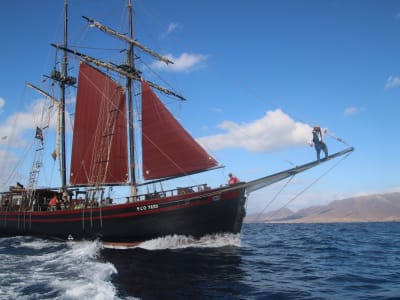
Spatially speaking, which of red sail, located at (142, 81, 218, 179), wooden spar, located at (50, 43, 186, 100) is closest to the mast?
wooden spar, located at (50, 43, 186, 100)

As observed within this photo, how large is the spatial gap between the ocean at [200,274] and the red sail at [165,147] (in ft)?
19.7

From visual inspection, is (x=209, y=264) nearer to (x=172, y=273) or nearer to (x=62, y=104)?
(x=172, y=273)

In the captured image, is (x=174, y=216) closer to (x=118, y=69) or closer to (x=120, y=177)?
(x=120, y=177)

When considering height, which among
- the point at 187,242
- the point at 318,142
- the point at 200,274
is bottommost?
the point at 200,274

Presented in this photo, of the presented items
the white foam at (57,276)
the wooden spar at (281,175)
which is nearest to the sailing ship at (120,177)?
the wooden spar at (281,175)

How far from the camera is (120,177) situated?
98.4 feet

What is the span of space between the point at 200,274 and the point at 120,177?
17.2 metres

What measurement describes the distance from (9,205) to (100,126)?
13.8 metres

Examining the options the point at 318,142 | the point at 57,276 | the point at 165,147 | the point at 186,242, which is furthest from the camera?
the point at 165,147

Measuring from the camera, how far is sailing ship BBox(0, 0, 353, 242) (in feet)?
76.2

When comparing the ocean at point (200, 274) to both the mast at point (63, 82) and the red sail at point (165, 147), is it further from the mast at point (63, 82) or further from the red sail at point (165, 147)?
the mast at point (63, 82)

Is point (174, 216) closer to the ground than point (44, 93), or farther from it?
closer to the ground

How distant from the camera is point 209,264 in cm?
1639

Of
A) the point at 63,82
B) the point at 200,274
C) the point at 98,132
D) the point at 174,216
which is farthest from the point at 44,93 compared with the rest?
the point at 200,274
